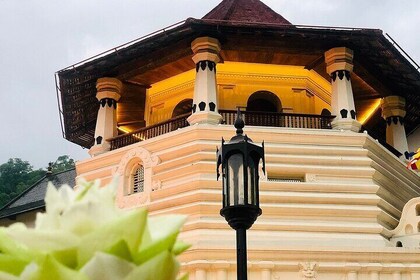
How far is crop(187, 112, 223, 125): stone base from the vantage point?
14955 mm

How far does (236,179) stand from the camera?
20.9 ft

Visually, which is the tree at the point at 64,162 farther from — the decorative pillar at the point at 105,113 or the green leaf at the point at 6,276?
the green leaf at the point at 6,276

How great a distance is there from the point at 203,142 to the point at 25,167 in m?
43.2

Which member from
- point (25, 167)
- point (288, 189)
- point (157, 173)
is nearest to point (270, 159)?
point (288, 189)

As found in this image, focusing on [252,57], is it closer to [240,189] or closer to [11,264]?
[240,189]

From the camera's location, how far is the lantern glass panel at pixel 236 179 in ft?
20.5

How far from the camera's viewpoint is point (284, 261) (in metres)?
13.4

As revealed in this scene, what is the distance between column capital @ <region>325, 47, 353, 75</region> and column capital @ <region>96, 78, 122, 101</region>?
499 cm

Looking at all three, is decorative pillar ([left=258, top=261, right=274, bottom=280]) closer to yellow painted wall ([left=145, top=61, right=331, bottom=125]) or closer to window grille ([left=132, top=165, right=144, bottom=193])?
window grille ([left=132, top=165, right=144, bottom=193])

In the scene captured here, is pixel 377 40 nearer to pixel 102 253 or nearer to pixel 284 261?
pixel 284 261

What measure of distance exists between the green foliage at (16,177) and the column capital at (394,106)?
26.7 m

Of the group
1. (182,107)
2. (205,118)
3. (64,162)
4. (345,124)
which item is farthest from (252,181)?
(64,162)

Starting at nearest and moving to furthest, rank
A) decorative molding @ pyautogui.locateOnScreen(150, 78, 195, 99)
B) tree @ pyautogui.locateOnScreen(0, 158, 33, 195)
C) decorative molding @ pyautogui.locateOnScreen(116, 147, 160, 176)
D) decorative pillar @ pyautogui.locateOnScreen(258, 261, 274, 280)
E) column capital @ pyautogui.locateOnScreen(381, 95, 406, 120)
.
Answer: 1. decorative pillar @ pyautogui.locateOnScreen(258, 261, 274, 280)
2. decorative molding @ pyautogui.locateOnScreen(116, 147, 160, 176)
3. decorative molding @ pyautogui.locateOnScreen(150, 78, 195, 99)
4. column capital @ pyautogui.locateOnScreen(381, 95, 406, 120)
5. tree @ pyautogui.locateOnScreen(0, 158, 33, 195)

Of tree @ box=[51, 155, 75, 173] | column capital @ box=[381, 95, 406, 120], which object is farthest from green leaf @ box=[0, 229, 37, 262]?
tree @ box=[51, 155, 75, 173]
